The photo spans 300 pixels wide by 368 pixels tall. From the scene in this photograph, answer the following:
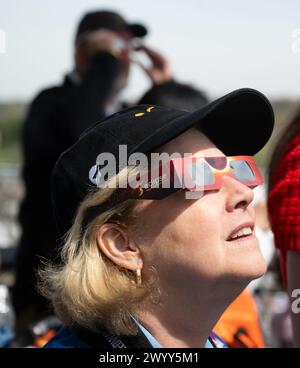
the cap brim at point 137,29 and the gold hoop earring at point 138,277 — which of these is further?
the cap brim at point 137,29

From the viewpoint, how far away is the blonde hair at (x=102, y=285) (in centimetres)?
130

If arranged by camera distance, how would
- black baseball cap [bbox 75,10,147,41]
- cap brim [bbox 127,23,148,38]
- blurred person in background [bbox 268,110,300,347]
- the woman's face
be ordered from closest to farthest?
the woman's face → blurred person in background [bbox 268,110,300,347] → black baseball cap [bbox 75,10,147,41] → cap brim [bbox 127,23,148,38]

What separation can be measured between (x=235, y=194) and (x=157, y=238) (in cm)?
18

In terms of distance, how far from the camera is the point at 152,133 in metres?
1.29

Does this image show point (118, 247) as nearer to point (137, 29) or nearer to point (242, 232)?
point (242, 232)

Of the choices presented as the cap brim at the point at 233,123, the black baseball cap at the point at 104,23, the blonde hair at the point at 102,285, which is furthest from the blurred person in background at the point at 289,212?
the black baseball cap at the point at 104,23

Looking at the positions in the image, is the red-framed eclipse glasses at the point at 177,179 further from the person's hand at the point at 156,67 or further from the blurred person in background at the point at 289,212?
the person's hand at the point at 156,67

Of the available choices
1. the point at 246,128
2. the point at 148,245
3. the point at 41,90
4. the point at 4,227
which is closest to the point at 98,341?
the point at 148,245

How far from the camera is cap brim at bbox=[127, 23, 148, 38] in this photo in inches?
117

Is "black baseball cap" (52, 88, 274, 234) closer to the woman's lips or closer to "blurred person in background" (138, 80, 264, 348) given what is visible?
the woman's lips

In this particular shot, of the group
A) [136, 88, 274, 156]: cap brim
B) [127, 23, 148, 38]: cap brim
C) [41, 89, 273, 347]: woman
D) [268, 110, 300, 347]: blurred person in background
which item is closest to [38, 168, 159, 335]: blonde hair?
[41, 89, 273, 347]: woman

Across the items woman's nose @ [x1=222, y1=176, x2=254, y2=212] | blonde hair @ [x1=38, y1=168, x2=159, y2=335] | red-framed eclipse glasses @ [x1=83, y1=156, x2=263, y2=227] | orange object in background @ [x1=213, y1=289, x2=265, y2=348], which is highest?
red-framed eclipse glasses @ [x1=83, y1=156, x2=263, y2=227]

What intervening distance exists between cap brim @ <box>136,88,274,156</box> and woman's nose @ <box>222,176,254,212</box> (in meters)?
0.13

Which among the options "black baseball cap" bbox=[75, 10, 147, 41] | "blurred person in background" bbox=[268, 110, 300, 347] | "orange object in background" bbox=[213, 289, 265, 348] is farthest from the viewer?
"black baseball cap" bbox=[75, 10, 147, 41]
